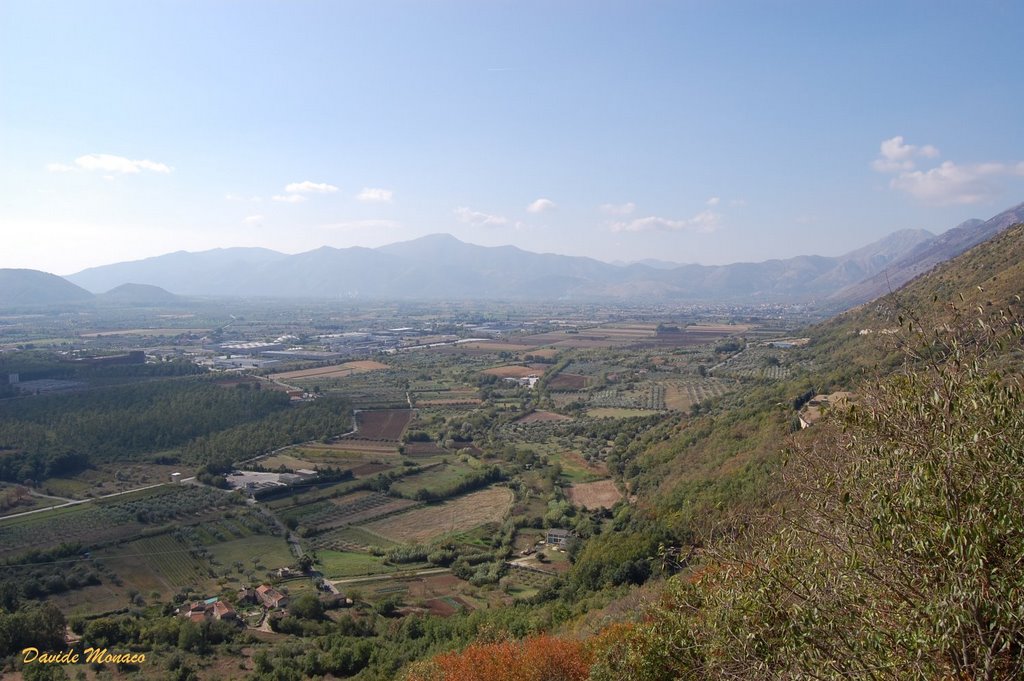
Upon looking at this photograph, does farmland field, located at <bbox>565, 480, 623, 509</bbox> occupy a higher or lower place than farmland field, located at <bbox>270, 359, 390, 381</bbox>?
lower

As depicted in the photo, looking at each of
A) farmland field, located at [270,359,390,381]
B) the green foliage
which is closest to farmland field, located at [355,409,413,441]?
farmland field, located at [270,359,390,381]

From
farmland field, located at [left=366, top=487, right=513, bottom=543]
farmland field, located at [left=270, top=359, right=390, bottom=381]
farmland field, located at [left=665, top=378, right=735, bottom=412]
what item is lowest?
farmland field, located at [left=366, top=487, right=513, bottom=543]

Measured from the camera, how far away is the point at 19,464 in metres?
34.8

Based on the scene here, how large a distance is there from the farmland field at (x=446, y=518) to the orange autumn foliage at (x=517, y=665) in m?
14.7

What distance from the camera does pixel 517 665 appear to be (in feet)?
39.6

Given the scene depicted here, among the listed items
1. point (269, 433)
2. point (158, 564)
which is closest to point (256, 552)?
point (158, 564)

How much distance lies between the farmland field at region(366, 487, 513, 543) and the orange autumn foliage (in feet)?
48.4

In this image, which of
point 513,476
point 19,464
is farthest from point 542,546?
point 19,464

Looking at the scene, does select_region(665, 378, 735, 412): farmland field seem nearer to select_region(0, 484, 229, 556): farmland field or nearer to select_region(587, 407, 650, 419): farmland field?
select_region(587, 407, 650, 419): farmland field

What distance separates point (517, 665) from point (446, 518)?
18.0 meters

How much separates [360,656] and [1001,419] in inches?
642

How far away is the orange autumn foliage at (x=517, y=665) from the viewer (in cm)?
1190

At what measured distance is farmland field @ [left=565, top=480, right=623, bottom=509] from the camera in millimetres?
30422

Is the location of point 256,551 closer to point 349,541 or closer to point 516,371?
point 349,541
